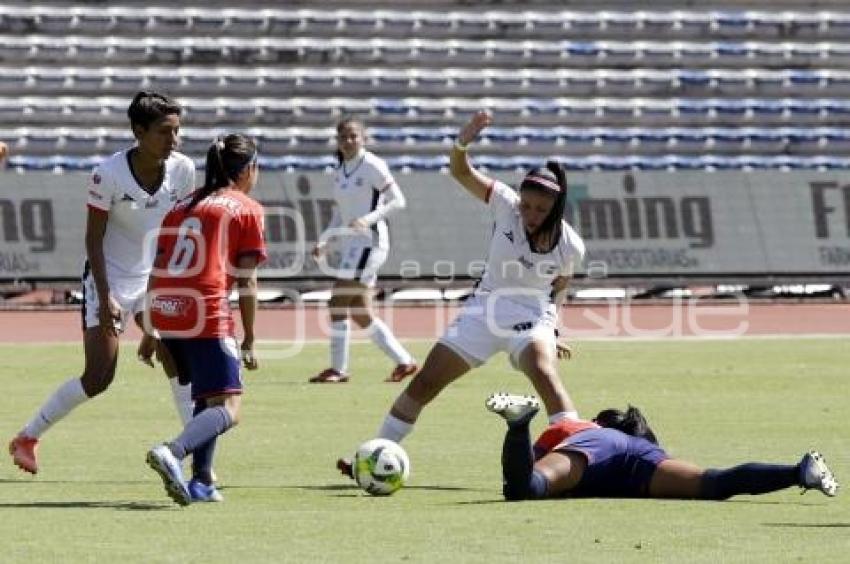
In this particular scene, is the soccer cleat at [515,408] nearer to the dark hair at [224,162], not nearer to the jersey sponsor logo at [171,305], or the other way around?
the jersey sponsor logo at [171,305]

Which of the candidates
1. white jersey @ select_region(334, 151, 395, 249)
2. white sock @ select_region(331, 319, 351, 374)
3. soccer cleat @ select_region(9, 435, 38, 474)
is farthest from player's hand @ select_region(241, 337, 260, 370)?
white jersey @ select_region(334, 151, 395, 249)

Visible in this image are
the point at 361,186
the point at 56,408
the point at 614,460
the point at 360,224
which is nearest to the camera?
the point at 614,460

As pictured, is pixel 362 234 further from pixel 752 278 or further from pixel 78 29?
pixel 78 29

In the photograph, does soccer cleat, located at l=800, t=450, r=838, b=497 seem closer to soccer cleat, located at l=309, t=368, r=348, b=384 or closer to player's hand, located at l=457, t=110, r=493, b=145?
player's hand, located at l=457, t=110, r=493, b=145

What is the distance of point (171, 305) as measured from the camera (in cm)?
1072

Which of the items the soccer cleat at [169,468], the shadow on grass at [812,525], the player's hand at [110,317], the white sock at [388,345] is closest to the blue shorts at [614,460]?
the shadow on grass at [812,525]

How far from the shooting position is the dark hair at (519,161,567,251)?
11.4 meters

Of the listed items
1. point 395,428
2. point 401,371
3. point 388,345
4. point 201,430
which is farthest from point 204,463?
point 388,345

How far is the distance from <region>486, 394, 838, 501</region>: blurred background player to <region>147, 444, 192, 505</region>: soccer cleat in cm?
155

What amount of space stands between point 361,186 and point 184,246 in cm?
982

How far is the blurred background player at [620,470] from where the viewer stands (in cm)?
1045

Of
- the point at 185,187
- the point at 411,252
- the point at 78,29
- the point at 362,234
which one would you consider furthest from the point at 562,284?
the point at 78,29

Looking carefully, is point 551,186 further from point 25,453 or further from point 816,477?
point 25,453

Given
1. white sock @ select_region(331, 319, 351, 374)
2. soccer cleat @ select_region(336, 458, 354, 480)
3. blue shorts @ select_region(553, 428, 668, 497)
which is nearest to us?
blue shorts @ select_region(553, 428, 668, 497)
